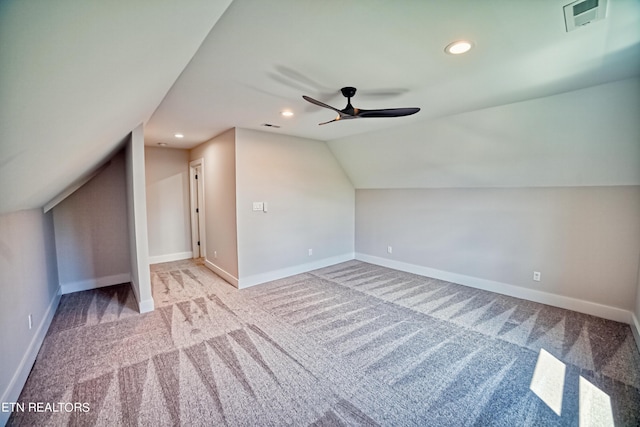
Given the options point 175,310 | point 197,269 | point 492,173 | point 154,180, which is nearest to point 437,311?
point 492,173

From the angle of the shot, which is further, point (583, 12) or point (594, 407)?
point (594, 407)

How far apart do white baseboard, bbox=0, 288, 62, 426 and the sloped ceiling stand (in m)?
1.27

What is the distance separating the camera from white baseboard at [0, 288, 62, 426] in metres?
1.84

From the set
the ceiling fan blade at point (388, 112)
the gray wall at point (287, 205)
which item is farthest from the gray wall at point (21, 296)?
the ceiling fan blade at point (388, 112)

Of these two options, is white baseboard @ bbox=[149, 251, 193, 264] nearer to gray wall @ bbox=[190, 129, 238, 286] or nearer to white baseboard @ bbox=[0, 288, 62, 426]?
gray wall @ bbox=[190, 129, 238, 286]

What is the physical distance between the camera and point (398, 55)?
6.61 feet

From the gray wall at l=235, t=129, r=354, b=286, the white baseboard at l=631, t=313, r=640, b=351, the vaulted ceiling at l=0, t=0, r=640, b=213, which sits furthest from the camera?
the gray wall at l=235, t=129, r=354, b=286

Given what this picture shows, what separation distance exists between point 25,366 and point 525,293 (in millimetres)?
5426

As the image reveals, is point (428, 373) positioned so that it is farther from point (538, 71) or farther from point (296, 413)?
point (538, 71)

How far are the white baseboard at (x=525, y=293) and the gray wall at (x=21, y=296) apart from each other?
16.1 ft

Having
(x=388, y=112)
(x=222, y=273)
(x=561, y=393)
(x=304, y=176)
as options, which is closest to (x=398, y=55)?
(x=388, y=112)

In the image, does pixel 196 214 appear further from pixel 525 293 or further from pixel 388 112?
pixel 525 293

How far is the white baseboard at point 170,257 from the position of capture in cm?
575

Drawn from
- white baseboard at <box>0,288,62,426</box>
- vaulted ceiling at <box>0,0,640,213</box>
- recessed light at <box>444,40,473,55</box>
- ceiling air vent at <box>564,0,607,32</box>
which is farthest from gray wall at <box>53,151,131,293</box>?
ceiling air vent at <box>564,0,607,32</box>
